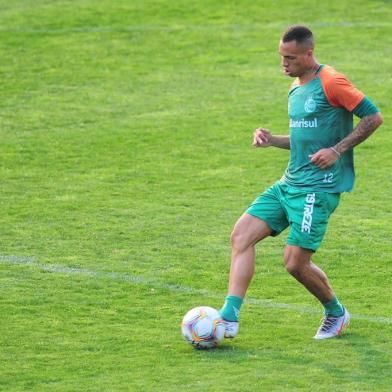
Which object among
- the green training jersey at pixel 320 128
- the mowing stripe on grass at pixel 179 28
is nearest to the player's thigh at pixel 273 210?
the green training jersey at pixel 320 128

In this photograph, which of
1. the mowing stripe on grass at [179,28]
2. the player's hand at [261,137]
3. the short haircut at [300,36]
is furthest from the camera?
the mowing stripe on grass at [179,28]

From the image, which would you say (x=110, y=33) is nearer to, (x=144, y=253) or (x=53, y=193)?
(x=53, y=193)

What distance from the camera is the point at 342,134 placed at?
332 inches

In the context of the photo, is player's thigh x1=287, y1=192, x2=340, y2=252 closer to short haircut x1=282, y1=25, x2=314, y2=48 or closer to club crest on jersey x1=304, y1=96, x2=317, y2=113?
club crest on jersey x1=304, y1=96, x2=317, y2=113

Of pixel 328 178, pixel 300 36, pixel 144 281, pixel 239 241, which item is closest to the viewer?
pixel 300 36

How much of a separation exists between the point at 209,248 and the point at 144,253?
0.62 m

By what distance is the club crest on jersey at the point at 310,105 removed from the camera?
8.40 meters

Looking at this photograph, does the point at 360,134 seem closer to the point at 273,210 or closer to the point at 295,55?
the point at 295,55

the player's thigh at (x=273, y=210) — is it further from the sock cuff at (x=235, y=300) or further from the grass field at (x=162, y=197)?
the grass field at (x=162, y=197)

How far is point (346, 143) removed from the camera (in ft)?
27.1

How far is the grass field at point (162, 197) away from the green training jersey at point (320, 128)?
111 cm

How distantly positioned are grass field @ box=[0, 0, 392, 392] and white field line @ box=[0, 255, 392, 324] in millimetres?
24

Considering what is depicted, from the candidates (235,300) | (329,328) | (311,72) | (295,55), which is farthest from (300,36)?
(329,328)

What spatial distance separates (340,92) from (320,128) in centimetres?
30
